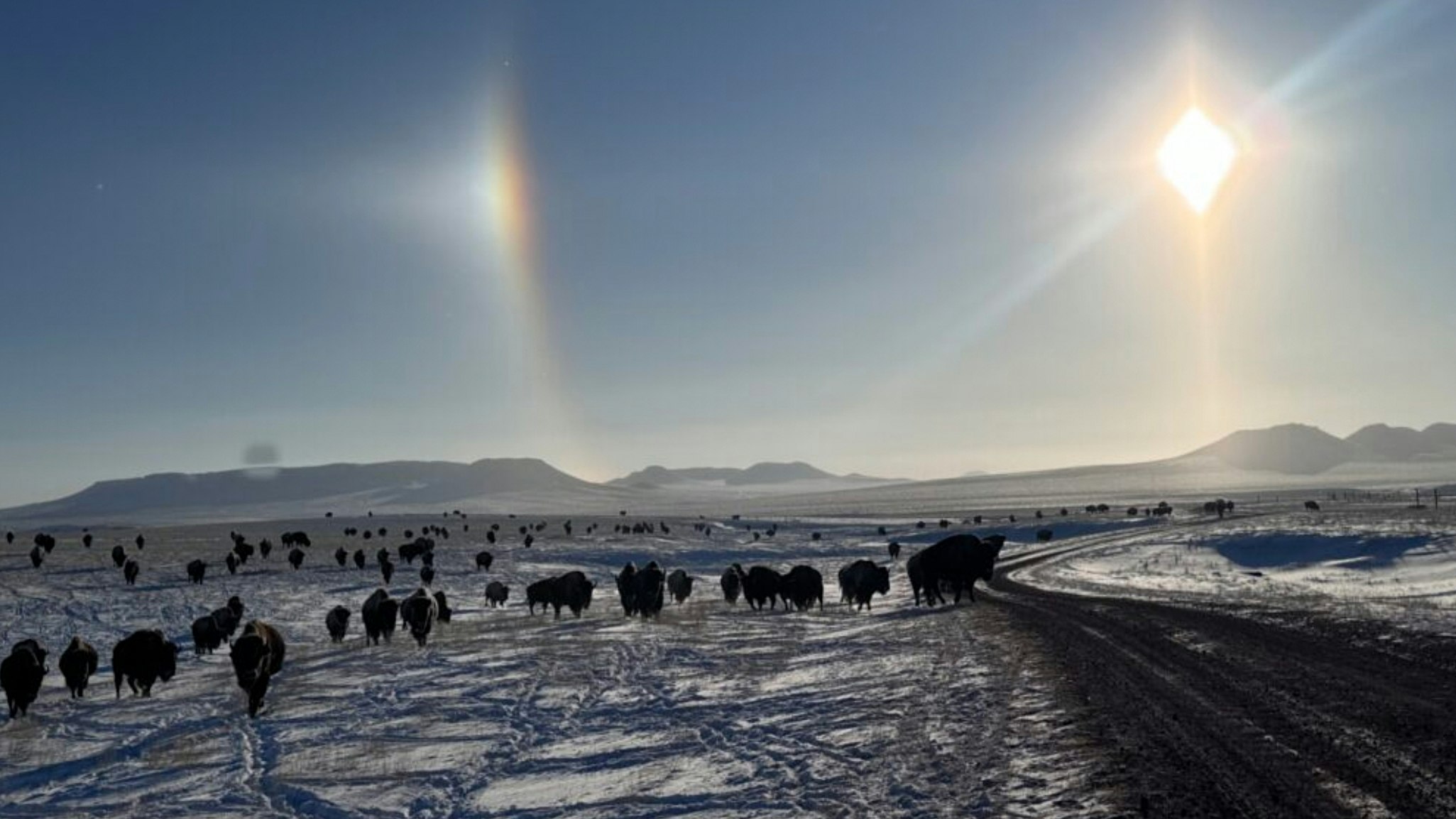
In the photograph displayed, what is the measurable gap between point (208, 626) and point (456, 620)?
913 centimetres

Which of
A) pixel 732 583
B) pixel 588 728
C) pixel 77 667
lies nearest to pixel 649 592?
pixel 732 583

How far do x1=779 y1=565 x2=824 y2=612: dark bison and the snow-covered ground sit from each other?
29.8 feet

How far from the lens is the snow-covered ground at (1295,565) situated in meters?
29.0

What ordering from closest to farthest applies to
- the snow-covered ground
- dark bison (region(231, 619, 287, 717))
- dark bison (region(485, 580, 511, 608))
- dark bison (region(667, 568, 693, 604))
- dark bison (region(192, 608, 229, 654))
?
dark bison (region(231, 619, 287, 717))
dark bison (region(192, 608, 229, 654))
the snow-covered ground
dark bison (region(667, 568, 693, 604))
dark bison (region(485, 580, 511, 608))

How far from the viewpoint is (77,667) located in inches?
816

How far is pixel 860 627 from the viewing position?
93.0 ft

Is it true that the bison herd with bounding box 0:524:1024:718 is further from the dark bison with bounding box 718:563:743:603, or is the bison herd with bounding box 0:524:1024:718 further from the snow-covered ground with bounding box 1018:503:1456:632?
the snow-covered ground with bounding box 1018:503:1456:632

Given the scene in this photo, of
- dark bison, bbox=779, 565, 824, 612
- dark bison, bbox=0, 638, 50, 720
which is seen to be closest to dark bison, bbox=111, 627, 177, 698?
dark bison, bbox=0, 638, 50, 720

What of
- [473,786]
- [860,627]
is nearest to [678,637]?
[860,627]

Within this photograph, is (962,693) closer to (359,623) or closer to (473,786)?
(473,786)

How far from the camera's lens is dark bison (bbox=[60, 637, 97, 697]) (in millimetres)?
20750

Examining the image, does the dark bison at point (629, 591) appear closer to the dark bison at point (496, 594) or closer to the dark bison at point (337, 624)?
the dark bison at point (496, 594)

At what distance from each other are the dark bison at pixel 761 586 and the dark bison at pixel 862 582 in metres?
2.34

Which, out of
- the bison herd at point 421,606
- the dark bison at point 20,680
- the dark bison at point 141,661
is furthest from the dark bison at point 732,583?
the dark bison at point 20,680
